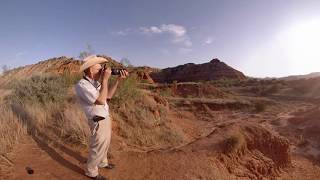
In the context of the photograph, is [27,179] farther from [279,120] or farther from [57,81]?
[279,120]

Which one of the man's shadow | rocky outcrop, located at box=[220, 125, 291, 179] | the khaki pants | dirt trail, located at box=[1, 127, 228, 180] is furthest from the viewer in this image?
rocky outcrop, located at box=[220, 125, 291, 179]

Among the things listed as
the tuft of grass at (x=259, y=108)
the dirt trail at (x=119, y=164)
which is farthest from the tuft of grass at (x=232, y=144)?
the tuft of grass at (x=259, y=108)

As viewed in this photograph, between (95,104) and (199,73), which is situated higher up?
(199,73)

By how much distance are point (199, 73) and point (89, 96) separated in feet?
218

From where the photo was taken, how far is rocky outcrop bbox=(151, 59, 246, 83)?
6962 centimetres

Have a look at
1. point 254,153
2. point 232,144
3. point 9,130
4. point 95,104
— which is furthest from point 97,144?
point 254,153

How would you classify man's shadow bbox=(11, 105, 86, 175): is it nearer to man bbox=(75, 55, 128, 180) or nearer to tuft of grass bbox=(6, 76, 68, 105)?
man bbox=(75, 55, 128, 180)

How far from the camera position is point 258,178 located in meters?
7.91

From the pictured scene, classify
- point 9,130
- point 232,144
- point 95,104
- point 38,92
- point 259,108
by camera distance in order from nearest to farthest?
point 95,104 → point 9,130 → point 232,144 → point 38,92 → point 259,108

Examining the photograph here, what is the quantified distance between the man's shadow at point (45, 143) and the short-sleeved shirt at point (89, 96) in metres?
1.17

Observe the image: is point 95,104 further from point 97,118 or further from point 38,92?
point 38,92

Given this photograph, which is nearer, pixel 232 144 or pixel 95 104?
pixel 95 104

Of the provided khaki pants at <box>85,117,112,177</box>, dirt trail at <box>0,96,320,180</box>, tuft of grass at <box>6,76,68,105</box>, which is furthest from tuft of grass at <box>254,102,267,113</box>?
khaki pants at <box>85,117,112,177</box>

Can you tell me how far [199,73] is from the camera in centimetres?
7125
